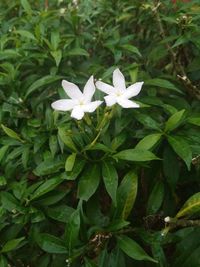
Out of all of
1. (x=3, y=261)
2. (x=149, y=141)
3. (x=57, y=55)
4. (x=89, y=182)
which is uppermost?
(x=57, y=55)

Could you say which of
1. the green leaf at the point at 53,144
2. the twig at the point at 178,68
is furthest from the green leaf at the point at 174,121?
the green leaf at the point at 53,144

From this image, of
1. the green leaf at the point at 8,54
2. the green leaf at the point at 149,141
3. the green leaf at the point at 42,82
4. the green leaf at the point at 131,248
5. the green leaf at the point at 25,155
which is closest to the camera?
the green leaf at the point at 131,248

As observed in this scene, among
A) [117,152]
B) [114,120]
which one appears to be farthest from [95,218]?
[114,120]

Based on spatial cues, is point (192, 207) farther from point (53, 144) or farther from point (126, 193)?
point (53, 144)

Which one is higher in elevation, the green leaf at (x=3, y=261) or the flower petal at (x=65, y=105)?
the flower petal at (x=65, y=105)

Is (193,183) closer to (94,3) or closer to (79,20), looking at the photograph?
(79,20)

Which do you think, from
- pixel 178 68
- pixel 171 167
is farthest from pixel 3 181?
pixel 178 68

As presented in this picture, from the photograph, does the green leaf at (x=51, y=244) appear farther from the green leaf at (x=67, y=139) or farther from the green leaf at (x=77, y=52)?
the green leaf at (x=77, y=52)
